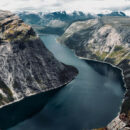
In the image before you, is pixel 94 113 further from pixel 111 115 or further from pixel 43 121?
pixel 43 121

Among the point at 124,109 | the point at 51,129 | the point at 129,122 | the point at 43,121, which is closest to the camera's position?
the point at 129,122

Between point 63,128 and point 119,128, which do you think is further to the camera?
point 63,128

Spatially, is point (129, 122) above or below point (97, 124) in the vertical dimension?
above

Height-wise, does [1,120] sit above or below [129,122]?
below

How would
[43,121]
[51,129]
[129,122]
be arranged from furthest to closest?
1. [43,121]
2. [51,129]
3. [129,122]

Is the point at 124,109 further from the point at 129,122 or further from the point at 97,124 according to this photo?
the point at 129,122

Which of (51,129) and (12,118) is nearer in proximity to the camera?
(51,129)

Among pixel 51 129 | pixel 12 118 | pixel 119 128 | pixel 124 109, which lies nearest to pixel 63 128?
pixel 51 129

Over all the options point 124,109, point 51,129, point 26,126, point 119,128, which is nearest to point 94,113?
point 124,109
